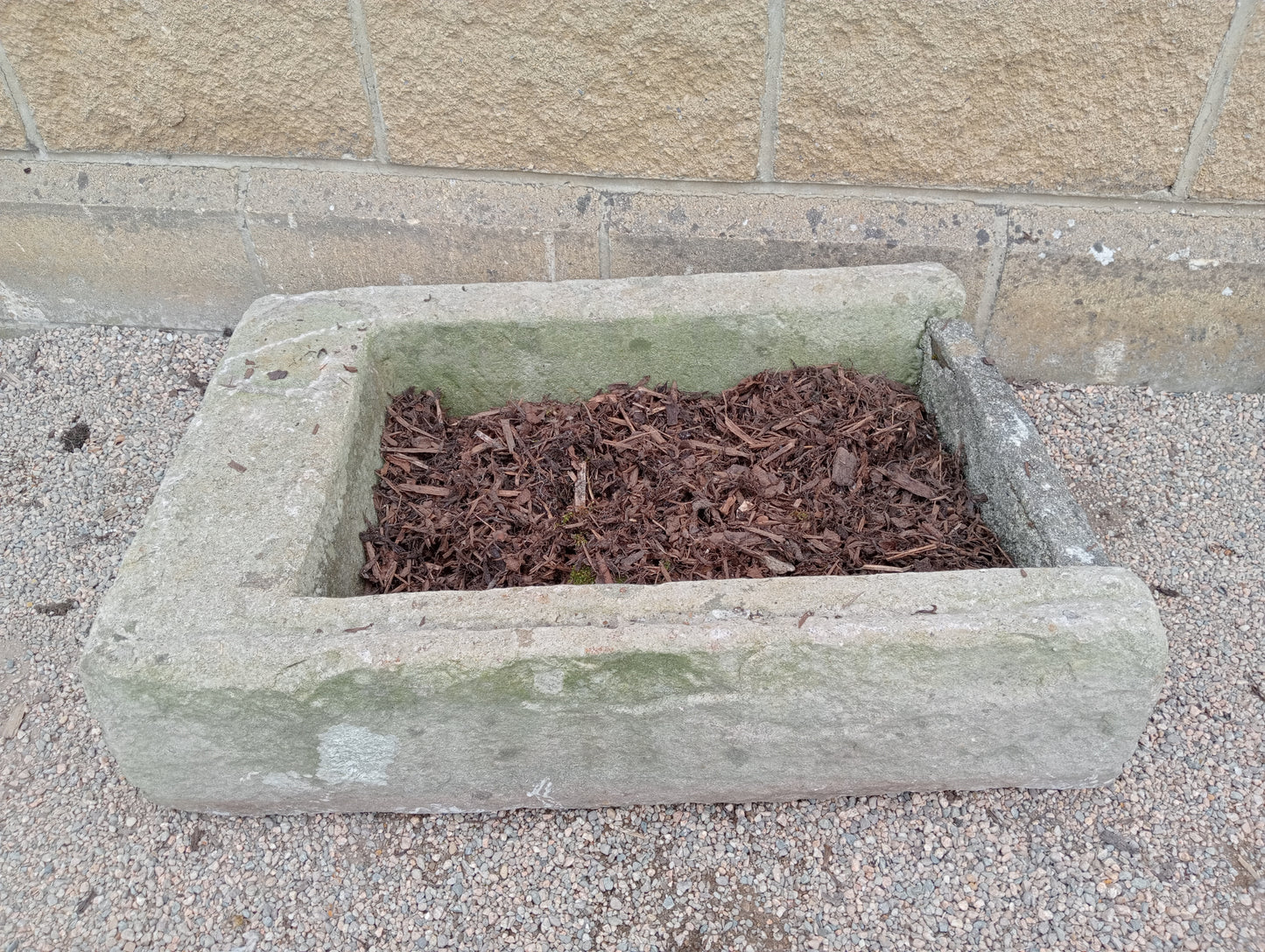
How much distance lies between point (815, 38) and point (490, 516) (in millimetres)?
1628

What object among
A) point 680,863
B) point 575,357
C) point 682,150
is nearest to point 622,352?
point 575,357

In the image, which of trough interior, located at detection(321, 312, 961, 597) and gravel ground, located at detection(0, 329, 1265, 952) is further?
trough interior, located at detection(321, 312, 961, 597)

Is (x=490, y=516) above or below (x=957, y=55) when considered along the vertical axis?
below

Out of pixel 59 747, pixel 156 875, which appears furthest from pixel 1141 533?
pixel 59 747

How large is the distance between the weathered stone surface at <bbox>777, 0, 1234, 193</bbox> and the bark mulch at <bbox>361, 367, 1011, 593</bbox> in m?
0.75

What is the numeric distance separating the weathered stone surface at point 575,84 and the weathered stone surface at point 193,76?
0.18m

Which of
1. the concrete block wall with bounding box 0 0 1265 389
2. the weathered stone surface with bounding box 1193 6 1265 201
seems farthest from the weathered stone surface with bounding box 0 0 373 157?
the weathered stone surface with bounding box 1193 6 1265 201

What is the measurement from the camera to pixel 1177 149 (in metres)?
2.66

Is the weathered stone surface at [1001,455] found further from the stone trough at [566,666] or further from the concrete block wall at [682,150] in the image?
the concrete block wall at [682,150]

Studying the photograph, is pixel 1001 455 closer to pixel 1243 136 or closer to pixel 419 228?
pixel 1243 136

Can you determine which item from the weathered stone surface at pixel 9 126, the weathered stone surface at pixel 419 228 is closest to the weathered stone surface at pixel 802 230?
the weathered stone surface at pixel 419 228

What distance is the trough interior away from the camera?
8.00ft

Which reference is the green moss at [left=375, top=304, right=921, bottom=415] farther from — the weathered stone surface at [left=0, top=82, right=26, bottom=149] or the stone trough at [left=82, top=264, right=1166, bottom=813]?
the weathered stone surface at [left=0, top=82, right=26, bottom=149]

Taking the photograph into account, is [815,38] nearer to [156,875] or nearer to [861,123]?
[861,123]
